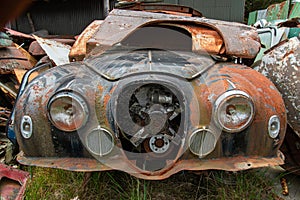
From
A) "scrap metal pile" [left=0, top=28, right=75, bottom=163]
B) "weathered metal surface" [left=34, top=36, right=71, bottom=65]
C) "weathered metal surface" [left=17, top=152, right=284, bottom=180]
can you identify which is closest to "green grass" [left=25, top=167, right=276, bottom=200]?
"weathered metal surface" [left=17, top=152, right=284, bottom=180]

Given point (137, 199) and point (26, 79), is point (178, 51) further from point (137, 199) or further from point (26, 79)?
point (26, 79)

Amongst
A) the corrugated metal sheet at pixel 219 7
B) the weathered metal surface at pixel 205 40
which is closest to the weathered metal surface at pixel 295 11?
the corrugated metal sheet at pixel 219 7

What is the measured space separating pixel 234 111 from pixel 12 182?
1376 millimetres

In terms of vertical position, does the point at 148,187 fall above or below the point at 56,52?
below

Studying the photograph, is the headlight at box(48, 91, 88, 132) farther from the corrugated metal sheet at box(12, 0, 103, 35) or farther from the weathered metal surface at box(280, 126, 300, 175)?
the corrugated metal sheet at box(12, 0, 103, 35)

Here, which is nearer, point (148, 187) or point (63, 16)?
point (148, 187)

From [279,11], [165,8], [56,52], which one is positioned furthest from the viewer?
[279,11]

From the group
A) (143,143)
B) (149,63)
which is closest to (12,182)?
(143,143)

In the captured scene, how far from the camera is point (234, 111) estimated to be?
63.9 inches

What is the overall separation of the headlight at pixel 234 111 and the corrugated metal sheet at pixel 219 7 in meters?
7.59

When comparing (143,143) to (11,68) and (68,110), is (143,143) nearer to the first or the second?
(68,110)

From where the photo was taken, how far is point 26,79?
9.02 feet

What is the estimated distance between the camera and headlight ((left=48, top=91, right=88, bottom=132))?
64.1 inches

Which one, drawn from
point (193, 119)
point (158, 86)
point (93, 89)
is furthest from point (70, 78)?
point (193, 119)
